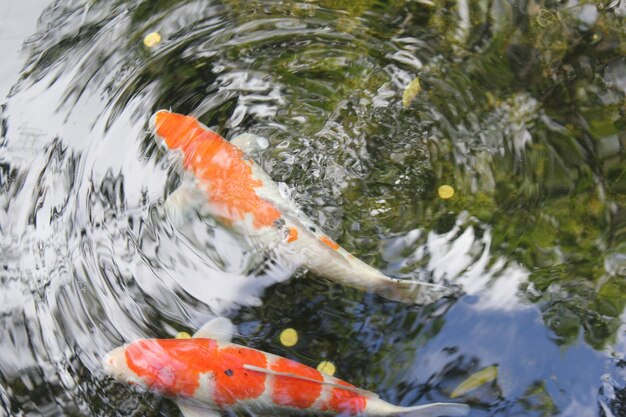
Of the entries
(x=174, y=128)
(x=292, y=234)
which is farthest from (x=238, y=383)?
(x=174, y=128)

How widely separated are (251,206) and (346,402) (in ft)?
3.75

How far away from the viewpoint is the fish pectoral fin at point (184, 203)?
12.0 feet

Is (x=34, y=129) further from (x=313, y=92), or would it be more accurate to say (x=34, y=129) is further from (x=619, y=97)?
(x=619, y=97)

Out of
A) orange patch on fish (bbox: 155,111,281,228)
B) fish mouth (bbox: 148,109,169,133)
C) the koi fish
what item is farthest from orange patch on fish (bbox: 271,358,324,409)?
fish mouth (bbox: 148,109,169,133)

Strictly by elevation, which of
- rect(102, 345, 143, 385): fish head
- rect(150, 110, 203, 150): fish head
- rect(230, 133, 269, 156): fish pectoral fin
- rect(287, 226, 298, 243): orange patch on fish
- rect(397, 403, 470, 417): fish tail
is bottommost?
rect(397, 403, 470, 417): fish tail

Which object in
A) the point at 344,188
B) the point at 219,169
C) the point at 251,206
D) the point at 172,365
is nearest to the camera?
the point at 172,365

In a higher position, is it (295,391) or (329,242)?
(329,242)

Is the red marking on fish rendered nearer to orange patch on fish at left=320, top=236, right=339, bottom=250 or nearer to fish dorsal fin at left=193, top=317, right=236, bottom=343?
fish dorsal fin at left=193, top=317, right=236, bottom=343

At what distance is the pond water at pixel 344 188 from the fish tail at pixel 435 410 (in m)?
0.10

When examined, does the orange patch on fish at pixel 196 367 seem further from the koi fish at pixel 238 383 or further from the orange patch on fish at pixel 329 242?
the orange patch on fish at pixel 329 242

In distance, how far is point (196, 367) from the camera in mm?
3082

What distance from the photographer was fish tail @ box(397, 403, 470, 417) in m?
2.99

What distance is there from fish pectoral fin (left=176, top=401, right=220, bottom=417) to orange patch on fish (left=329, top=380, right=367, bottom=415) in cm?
59

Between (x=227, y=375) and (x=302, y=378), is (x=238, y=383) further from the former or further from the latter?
(x=302, y=378)
